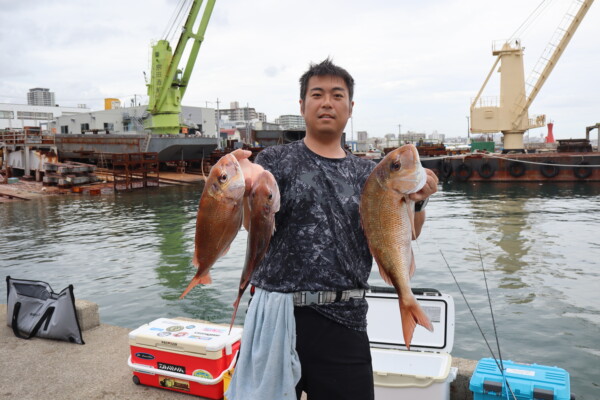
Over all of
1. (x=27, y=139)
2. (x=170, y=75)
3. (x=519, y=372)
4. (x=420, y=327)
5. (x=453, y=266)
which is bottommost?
(x=453, y=266)

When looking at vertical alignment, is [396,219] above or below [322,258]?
above

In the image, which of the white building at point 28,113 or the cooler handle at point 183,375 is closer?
the cooler handle at point 183,375

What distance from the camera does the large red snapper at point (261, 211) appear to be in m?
2.01

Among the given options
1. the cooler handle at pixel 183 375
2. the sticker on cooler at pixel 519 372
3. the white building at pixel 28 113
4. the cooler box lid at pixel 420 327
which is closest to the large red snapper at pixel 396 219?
the cooler box lid at pixel 420 327

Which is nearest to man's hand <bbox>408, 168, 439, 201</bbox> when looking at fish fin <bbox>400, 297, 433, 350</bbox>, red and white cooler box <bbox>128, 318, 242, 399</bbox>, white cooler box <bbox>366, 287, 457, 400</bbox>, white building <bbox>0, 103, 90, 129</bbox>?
fish fin <bbox>400, 297, 433, 350</bbox>

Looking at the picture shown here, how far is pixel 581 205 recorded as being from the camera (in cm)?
2105

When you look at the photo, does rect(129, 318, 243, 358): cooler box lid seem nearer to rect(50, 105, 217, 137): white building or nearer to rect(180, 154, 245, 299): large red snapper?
rect(180, 154, 245, 299): large red snapper

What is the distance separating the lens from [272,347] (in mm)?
2285

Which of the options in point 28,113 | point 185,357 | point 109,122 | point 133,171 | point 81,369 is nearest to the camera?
point 185,357

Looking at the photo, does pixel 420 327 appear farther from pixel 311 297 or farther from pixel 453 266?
pixel 453 266

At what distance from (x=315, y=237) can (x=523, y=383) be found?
2.27 metres

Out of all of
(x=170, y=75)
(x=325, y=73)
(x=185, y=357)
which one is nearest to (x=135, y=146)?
(x=170, y=75)

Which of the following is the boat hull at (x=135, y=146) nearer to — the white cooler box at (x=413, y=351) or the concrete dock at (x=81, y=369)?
the concrete dock at (x=81, y=369)

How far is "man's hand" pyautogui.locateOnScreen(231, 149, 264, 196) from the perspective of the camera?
6.81ft
